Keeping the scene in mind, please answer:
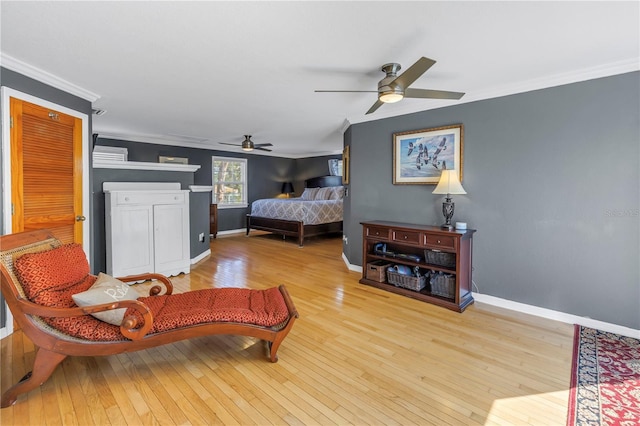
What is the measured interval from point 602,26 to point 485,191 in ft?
5.46

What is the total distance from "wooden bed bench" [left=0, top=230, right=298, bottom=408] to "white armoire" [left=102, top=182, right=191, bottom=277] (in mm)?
1566

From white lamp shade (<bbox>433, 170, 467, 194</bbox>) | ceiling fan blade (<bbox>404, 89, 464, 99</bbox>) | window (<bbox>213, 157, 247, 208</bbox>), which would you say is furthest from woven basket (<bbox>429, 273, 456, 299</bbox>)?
window (<bbox>213, 157, 247, 208</bbox>)

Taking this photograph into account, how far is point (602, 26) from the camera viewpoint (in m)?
1.99

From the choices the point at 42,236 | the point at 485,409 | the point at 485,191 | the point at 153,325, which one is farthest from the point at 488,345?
the point at 42,236

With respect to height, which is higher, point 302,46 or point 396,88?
point 302,46

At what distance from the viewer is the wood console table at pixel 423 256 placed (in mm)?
3133

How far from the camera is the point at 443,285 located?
10.8 ft

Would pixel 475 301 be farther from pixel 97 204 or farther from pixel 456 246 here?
pixel 97 204

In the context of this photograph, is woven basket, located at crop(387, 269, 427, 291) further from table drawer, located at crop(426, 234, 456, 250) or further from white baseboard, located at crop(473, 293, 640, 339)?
white baseboard, located at crop(473, 293, 640, 339)

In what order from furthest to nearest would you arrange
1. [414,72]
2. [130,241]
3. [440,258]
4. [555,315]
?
[130,241]
[440,258]
[555,315]
[414,72]

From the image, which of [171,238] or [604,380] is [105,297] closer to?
[171,238]

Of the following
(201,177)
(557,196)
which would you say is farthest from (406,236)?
(201,177)

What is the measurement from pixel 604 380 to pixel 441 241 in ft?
5.17

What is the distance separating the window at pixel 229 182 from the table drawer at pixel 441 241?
19.8ft
